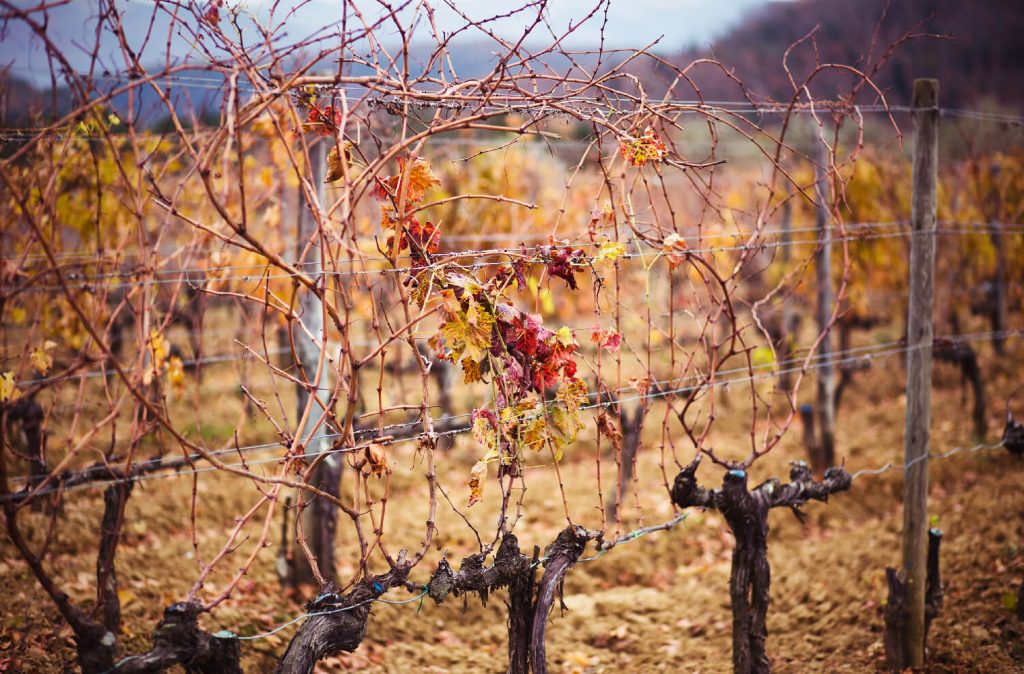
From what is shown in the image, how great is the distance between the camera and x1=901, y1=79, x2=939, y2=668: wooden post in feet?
12.1

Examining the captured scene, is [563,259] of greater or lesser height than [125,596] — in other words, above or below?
above

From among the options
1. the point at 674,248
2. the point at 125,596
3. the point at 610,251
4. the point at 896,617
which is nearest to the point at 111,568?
the point at 125,596

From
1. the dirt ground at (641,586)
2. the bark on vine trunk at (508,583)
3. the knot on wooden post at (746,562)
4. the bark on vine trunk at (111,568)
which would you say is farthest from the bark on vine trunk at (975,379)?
the bark on vine trunk at (111,568)

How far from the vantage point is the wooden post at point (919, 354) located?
12.1ft

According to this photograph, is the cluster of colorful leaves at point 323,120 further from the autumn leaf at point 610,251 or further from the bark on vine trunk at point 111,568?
the bark on vine trunk at point 111,568

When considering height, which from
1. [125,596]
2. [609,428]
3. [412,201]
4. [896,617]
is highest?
[412,201]

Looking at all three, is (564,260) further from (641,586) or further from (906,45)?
(906,45)

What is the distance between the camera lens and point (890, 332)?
41.7ft

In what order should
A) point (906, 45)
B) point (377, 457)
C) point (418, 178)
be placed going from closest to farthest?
point (377, 457) → point (418, 178) → point (906, 45)

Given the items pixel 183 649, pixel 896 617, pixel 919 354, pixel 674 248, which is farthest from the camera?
pixel 919 354

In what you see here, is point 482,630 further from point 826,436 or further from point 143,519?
point 826,436

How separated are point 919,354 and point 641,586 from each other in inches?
99.2

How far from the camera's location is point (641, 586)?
16.8 ft

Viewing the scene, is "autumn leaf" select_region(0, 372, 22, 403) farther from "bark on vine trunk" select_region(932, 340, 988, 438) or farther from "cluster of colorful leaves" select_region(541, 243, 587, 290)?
"bark on vine trunk" select_region(932, 340, 988, 438)
